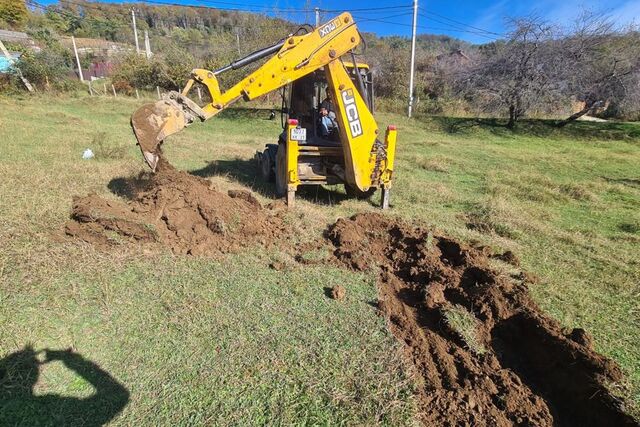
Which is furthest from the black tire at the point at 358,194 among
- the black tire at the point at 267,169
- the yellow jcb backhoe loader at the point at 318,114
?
the black tire at the point at 267,169

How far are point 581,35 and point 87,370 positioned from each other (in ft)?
81.6

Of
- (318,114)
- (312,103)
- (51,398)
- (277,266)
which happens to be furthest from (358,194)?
(51,398)

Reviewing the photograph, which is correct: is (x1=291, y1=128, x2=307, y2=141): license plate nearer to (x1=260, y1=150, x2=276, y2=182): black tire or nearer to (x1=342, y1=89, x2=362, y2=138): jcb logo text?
(x1=342, y1=89, x2=362, y2=138): jcb logo text

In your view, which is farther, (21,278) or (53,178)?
(53,178)

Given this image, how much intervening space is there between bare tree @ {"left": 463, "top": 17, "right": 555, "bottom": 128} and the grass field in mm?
13137

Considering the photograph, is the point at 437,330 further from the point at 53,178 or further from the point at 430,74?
the point at 430,74

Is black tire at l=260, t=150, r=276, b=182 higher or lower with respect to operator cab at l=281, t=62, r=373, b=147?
lower

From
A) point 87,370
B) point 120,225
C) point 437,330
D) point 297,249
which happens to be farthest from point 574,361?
point 120,225

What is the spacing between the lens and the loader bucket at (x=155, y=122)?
5.32 metres

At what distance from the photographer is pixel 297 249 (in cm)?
521

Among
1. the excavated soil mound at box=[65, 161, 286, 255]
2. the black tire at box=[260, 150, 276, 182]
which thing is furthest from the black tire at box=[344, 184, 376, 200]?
the excavated soil mound at box=[65, 161, 286, 255]

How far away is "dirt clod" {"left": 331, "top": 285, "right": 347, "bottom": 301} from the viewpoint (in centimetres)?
409

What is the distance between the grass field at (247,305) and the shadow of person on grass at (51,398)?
0.02m

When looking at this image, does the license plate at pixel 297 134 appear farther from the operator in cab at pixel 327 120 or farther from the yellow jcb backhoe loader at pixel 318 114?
the operator in cab at pixel 327 120
